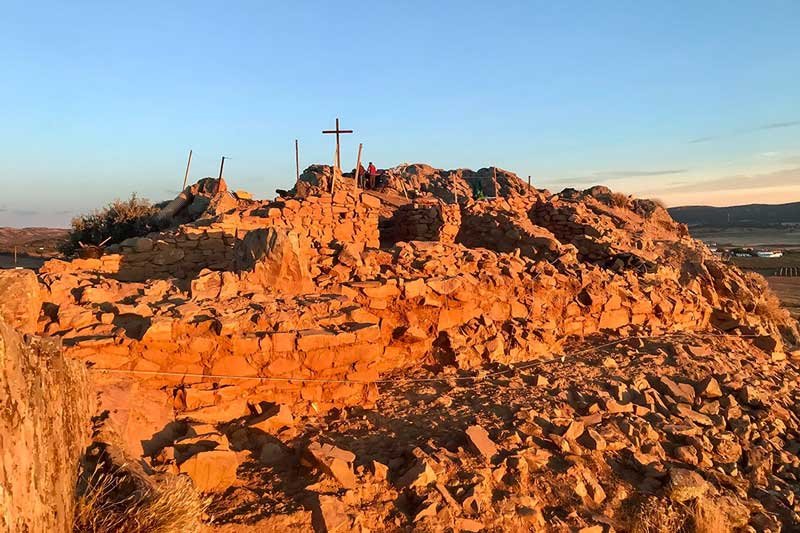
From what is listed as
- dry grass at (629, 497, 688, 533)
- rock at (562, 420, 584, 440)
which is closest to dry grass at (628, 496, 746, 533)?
dry grass at (629, 497, 688, 533)

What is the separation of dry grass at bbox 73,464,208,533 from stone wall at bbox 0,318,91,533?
0.11m

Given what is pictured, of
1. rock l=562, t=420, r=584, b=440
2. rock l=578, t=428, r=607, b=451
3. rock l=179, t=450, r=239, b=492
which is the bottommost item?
rock l=578, t=428, r=607, b=451

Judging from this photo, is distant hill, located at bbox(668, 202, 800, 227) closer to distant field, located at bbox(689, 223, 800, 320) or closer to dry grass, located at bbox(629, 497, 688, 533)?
distant field, located at bbox(689, 223, 800, 320)

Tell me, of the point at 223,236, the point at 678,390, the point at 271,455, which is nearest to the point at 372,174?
the point at 223,236

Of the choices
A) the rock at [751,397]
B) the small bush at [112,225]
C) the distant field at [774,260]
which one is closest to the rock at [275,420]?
the rock at [751,397]

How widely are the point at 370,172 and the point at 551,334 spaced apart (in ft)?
40.3

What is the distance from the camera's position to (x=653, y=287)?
8867 millimetres

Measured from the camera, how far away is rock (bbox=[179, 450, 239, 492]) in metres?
3.56

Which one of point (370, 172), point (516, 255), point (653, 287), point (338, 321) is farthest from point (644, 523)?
point (370, 172)

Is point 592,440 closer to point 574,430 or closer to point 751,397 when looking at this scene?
point 574,430

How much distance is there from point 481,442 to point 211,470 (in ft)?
6.78

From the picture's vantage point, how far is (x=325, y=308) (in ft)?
17.8

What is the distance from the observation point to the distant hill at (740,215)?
317 ft

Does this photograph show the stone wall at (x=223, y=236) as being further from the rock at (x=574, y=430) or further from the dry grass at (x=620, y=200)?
the dry grass at (x=620, y=200)
